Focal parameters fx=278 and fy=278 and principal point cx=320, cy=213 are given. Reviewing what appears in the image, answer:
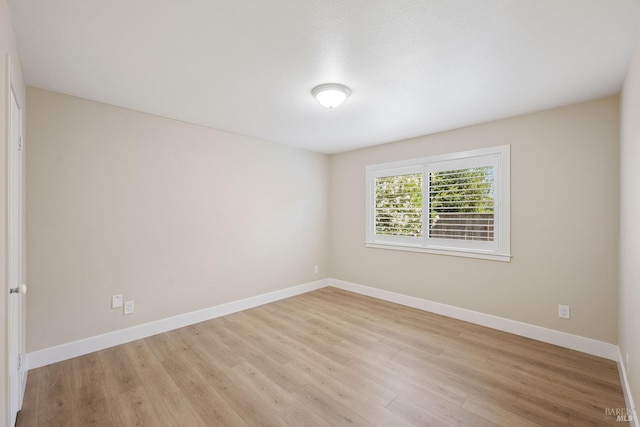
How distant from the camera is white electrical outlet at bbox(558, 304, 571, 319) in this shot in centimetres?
280

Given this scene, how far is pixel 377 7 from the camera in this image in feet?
4.93

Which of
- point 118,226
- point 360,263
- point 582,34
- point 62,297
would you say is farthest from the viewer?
point 360,263

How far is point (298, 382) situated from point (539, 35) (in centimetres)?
295

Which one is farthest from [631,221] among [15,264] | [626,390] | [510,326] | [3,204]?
[15,264]

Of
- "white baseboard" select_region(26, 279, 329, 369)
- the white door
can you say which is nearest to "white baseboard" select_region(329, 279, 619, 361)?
"white baseboard" select_region(26, 279, 329, 369)

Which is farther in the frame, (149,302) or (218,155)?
(218,155)

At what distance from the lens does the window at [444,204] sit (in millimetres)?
3283

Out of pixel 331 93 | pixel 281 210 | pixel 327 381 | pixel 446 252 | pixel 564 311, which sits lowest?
pixel 327 381

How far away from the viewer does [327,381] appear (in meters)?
2.25

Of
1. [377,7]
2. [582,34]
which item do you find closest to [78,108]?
[377,7]

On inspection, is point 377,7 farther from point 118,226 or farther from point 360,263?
point 360,263

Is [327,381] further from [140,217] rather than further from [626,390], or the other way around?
[140,217]

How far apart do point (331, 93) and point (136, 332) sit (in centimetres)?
315

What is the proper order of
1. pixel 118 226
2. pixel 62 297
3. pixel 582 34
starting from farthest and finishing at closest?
pixel 118 226 < pixel 62 297 < pixel 582 34
